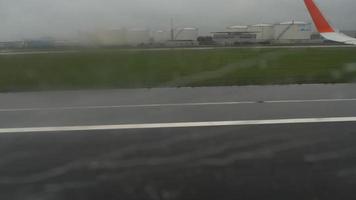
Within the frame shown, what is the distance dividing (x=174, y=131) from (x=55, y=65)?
11.7m

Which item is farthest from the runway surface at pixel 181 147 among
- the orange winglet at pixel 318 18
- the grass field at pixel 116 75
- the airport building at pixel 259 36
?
the airport building at pixel 259 36

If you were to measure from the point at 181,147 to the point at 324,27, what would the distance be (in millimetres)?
7264

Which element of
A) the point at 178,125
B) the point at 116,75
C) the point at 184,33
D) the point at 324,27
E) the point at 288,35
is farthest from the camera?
the point at 288,35

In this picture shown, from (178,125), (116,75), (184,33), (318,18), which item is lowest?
(184,33)

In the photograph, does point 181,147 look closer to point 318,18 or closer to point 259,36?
point 318,18

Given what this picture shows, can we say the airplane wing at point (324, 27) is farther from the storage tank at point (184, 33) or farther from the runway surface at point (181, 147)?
the storage tank at point (184, 33)

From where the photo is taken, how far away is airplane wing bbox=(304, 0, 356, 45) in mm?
10336

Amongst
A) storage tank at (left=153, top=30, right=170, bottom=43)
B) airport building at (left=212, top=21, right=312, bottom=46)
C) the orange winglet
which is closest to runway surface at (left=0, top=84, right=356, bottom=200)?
storage tank at (left=153, top=30, right=170, bottom=43)

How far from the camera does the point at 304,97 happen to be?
30.3 feet

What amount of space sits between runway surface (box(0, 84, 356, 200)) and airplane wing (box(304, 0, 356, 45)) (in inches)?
71.5

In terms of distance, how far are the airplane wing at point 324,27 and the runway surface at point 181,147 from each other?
5.96ft

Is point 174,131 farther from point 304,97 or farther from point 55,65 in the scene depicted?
point 55,65

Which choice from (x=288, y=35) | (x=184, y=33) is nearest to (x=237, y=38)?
(x=288, y=35)

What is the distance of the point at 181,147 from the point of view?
5.47 m
